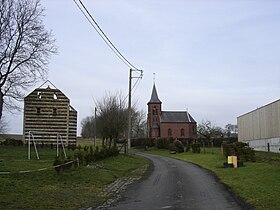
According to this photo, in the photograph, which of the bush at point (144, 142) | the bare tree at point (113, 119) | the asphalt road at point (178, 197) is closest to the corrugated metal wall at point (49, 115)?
the bare tree at point (113, 119)

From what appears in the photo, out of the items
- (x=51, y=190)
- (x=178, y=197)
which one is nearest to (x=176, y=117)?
(x=51, y=190)

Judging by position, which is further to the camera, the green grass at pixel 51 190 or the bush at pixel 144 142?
the bush at pixel 144 142

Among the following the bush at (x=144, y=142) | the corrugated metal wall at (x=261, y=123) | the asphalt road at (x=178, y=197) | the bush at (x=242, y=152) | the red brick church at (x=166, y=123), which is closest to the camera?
the asphalt road at (x=178, y=197)

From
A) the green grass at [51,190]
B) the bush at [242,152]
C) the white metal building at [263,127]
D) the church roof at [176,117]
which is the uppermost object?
the church roof at [176,117]

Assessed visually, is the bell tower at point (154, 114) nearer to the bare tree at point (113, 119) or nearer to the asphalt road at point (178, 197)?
the bare tree at point (113, 119)

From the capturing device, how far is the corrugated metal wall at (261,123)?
4718 centimetres

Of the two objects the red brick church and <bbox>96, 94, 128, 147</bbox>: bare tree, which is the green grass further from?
the red brick church

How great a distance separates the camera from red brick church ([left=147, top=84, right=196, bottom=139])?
106 m

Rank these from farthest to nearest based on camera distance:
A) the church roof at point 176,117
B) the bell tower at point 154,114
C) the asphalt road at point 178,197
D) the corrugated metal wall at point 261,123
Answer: the bell tower at point 154,114, the church roof at point 176,117, the corrugated metal wall at point 261,123, the asphalt road at point 178,197

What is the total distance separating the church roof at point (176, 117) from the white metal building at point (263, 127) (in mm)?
38730

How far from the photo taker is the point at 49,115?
47.9 meters

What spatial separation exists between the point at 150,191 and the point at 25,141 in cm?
3324

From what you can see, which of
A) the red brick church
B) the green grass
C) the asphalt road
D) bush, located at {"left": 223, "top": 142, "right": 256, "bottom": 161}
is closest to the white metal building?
bush, located at {"left": 223, "top": 142, "right": 256, "bottom": 161}

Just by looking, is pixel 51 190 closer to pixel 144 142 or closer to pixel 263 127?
pixel 263 127
